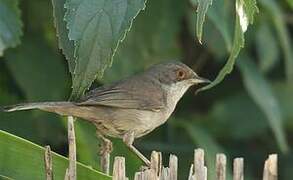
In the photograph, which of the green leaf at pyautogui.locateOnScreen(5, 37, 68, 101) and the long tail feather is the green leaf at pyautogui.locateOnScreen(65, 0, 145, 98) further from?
the green leaf at pyautogui.locateOnScreen(5, 37, 68, 101)

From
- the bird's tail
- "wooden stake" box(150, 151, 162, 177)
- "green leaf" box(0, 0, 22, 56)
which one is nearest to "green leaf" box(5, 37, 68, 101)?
"green leaf" box(0, 0, 22, 56)

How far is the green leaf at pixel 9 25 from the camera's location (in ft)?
8.85

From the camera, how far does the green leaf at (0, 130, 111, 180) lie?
2.11 metres

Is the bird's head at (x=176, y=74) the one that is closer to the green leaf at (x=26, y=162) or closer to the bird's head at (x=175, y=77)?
the bird's head at (x=175, y=77)

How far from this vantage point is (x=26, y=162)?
2.13 m

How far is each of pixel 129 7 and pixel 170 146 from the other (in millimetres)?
2353

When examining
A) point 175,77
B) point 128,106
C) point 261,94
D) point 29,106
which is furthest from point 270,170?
point 261,94

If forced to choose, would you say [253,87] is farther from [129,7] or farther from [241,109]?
[129,7]

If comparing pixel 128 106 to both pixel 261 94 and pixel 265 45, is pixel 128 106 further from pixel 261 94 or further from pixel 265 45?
pixel 265 45

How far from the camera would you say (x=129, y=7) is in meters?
1.98

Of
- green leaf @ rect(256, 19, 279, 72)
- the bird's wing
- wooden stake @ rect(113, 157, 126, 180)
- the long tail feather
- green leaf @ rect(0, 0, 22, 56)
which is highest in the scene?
green leaf @ rect(256, 19, 279, 72)

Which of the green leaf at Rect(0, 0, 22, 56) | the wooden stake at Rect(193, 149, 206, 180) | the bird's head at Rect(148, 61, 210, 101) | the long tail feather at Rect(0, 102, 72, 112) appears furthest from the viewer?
the bird's head at Rect(148, 61, 210, 101)

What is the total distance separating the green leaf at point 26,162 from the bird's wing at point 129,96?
0.52 m

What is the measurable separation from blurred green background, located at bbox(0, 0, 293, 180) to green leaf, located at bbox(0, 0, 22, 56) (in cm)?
45
